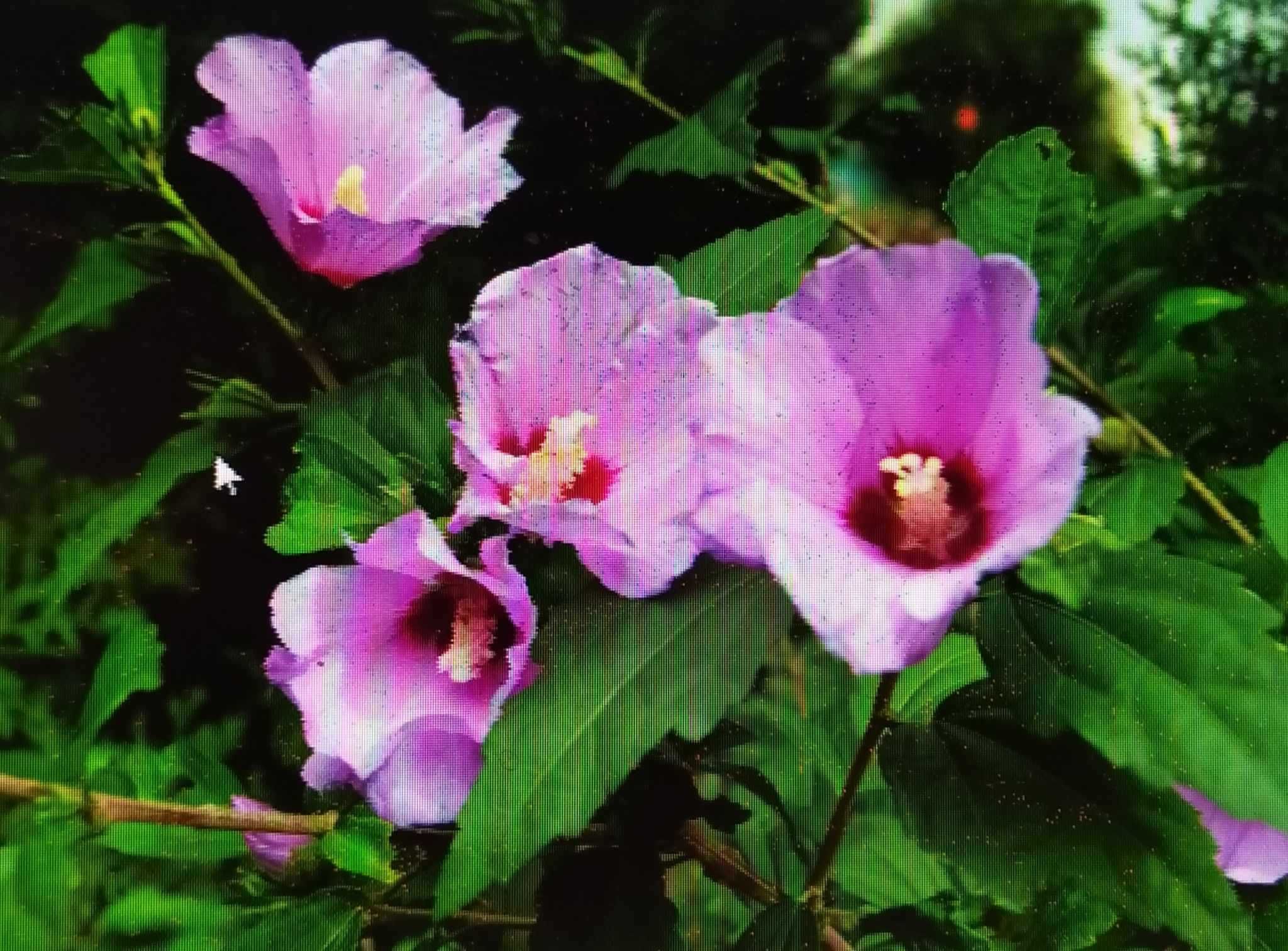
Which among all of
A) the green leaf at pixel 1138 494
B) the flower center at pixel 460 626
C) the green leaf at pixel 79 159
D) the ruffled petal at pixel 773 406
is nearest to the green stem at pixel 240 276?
the green leaf at pixel 79 159

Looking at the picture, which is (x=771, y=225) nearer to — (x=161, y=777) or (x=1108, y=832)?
(x=1108, y=832)

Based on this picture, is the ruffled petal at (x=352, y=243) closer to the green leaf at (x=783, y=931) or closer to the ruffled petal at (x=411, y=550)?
the ruffled petal at (x=411, y=550)

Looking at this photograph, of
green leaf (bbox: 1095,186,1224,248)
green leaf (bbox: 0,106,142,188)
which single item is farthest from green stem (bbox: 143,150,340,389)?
green leaf (bbox: 1095,186,1224,248)

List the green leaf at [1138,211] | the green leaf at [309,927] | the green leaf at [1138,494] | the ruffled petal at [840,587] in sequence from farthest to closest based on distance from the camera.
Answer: the green leaf at [1138,211] → the green leaf at [1138,494] → the green leaf at [309,927] → the ruffled petal at [840,587]

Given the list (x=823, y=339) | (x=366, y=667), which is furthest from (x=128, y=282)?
(x=823, y=339)

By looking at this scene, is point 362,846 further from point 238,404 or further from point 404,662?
point 238,404

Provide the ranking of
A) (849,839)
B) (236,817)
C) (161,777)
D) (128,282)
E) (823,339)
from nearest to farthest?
(823,339) → (236,817) → (128,282) → (849,839) → (161,777)

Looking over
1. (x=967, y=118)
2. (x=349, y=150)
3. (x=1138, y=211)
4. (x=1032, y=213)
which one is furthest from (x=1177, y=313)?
(x=349, y=150)
